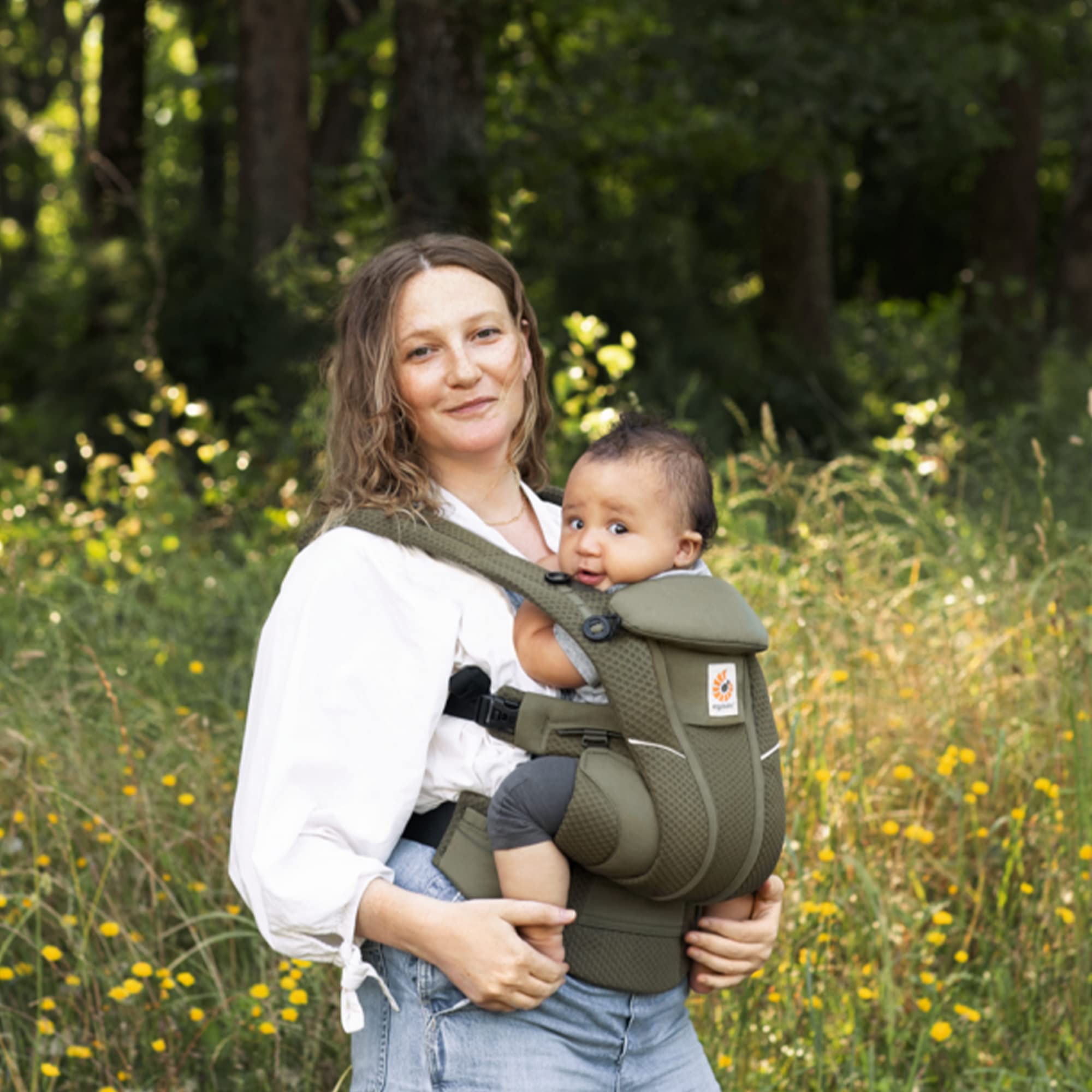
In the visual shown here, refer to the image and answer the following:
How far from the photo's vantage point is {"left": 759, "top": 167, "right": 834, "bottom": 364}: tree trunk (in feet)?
38.1

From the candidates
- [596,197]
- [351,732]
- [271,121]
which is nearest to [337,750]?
[351,732]

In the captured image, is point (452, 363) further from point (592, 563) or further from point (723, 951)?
point (723, 951)

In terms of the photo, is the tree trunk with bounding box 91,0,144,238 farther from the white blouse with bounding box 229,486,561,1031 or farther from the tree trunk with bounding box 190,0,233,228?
the white blouse with bounding box 229,486,561,1031

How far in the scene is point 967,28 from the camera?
927cm

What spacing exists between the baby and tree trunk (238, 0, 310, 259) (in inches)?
329

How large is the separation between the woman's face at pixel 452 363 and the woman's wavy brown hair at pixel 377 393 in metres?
0.02

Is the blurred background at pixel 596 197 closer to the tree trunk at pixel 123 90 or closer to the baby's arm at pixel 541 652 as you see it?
the tree trunk at pixel 123 90

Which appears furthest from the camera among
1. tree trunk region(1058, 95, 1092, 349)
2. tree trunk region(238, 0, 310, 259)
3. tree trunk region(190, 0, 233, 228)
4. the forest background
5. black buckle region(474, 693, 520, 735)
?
tree trunk region(1058, 95, 1092, 349)

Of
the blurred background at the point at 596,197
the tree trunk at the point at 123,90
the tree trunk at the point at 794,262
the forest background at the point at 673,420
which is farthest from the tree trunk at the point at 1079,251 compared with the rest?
the tree trunk at the point at 123,90

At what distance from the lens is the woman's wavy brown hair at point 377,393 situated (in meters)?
2.10

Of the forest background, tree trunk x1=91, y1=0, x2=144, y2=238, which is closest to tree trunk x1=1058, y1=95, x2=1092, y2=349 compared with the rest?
the forest background

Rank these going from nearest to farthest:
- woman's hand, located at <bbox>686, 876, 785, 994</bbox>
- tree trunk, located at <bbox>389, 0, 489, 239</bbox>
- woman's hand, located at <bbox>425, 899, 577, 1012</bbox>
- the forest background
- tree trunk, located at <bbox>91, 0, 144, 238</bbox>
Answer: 1. woman's hand, located at <bbox>425, 899, 577, 1012</bbox>
2. woman's hand, located at <bbox>686, 876, 785, 994</bbox>
3. the forest background
4. tree trunk, located at <bbox>389, 0, 489, 239</bbox>
5. tree trunk, located at <bbox>91, 0, 144, 238</bbox>

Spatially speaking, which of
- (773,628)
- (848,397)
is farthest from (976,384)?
(773,628)

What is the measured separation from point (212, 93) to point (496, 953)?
12.4 m
